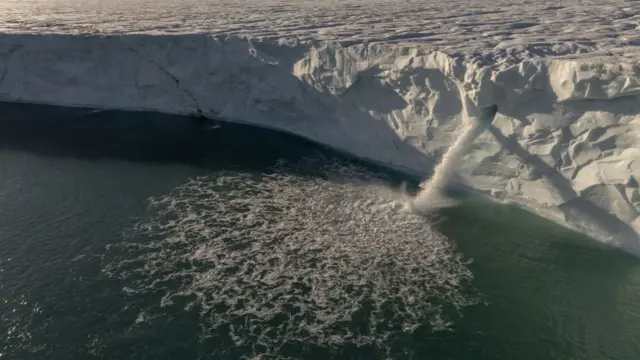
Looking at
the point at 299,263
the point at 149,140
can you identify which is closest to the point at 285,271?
the point at 299,263

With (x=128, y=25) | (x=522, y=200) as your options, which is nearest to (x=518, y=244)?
(x=522, y=200)

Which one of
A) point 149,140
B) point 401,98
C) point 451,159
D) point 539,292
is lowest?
point 149,140

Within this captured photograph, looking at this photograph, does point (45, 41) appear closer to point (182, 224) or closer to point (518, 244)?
point (182, 224)

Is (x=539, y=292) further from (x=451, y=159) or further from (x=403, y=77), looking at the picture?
(x=403, y=77)

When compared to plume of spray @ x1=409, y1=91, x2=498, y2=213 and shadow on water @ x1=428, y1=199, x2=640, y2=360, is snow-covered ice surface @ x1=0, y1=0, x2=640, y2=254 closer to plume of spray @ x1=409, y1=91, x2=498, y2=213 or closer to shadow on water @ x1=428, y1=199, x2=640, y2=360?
plume of spray @ x1=409, y1=91, x2=498, y2=213

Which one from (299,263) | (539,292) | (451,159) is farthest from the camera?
(451,159)

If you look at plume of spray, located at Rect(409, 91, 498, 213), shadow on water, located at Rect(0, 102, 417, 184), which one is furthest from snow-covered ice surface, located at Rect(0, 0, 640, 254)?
shadow on water, located at Rect(0, 102, 417, 184)

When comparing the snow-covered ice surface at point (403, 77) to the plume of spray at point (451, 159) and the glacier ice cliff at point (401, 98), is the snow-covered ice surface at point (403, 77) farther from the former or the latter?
the plume of spray at point (451, 159)
